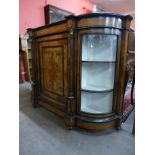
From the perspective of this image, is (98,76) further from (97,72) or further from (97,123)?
(97,123)

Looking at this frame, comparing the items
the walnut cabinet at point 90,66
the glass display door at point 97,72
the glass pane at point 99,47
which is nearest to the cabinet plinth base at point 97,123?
the walnut cabinet at point 90,66

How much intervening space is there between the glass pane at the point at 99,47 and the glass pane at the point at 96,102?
435 mm

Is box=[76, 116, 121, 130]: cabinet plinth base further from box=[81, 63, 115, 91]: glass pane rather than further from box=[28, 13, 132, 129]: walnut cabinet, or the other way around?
box=[81, 63, 115, 91]: glass pane

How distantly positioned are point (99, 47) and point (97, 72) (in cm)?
31

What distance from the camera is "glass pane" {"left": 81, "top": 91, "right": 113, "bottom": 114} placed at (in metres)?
1.74

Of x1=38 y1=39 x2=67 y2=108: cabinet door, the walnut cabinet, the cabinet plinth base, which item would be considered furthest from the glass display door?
x1=38 y1=39 x2=67 y2=108: cabinet door

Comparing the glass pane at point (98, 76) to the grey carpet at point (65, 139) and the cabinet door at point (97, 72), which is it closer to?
the cabinet door at point (97, 72)

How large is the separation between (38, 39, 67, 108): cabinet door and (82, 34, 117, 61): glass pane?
25 cm

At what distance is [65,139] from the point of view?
1.57 meters

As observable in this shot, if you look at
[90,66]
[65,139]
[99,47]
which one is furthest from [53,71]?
[65,139]

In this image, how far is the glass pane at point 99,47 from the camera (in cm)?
161
